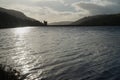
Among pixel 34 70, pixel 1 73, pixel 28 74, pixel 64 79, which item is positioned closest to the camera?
pixel 1 73

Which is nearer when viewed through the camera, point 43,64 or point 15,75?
→ point 15,75

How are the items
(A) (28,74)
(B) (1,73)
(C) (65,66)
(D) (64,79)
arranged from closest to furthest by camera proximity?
(B) (1,73)
(D) (64,79)
(A) (28,74)
(C) (65,66)

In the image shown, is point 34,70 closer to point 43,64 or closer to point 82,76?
point 43,64

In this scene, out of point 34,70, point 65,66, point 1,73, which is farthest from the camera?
point 65,66

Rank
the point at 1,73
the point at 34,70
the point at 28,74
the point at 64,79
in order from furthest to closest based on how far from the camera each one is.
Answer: the point at 34,70 → the point at 28,74 → the point at 64,79 → the point at 1,73

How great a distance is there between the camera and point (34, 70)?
26.4 m

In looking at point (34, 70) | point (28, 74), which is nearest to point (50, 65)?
point (34, 70)

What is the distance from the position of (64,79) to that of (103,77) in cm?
541

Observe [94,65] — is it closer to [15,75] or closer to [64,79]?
[64,79]

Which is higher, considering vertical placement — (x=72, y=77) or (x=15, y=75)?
(x=15, y=75)

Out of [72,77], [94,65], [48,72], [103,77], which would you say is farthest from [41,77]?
[94,65]

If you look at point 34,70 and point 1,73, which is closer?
point 1,73

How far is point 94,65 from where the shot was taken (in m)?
29.4

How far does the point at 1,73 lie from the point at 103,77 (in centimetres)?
1325
